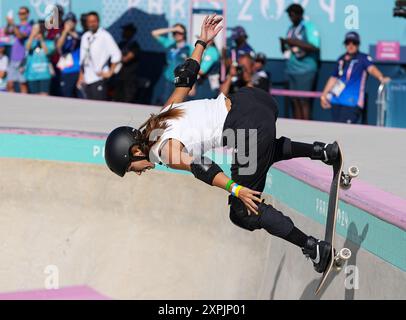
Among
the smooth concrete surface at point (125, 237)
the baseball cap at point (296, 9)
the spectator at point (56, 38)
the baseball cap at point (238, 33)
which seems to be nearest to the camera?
the smooth concrete surface at point (125, 237)

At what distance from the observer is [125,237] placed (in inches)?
411

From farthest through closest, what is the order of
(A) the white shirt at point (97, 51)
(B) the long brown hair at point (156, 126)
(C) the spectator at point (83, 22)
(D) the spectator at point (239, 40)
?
(C) the spectator at point (83, 22) < (A) the white shirt at point (97, 51) < (D) the spectator at point (239, 40) < (B) the long brown hair at point (156, 126)

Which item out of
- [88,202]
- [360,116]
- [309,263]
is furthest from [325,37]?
[309,263]

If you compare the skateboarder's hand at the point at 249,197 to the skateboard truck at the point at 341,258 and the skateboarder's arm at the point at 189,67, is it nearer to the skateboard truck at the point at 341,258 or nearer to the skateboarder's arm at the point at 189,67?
the skateboard truck at the point at 341,258

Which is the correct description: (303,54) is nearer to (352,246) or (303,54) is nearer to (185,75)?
(185,75)

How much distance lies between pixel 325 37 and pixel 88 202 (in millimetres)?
6408

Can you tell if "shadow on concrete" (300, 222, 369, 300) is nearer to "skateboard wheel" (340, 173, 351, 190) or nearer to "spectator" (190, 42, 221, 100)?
"skateboard wheel" (340, 173, 351, 190)

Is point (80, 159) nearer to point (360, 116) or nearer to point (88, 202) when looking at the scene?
point (88, 202)

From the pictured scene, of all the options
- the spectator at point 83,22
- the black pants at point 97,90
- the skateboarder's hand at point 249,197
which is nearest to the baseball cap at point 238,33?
the black pants at point 97,90

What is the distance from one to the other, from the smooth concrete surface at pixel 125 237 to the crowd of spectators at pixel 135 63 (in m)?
3.91

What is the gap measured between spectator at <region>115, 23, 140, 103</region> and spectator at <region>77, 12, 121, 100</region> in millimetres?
518

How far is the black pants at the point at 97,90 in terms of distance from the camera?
52.9 feet

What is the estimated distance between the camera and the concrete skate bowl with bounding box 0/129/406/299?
9.50 m

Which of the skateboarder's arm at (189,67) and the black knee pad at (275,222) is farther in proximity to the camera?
the skateboarder's arm at (189,67)
